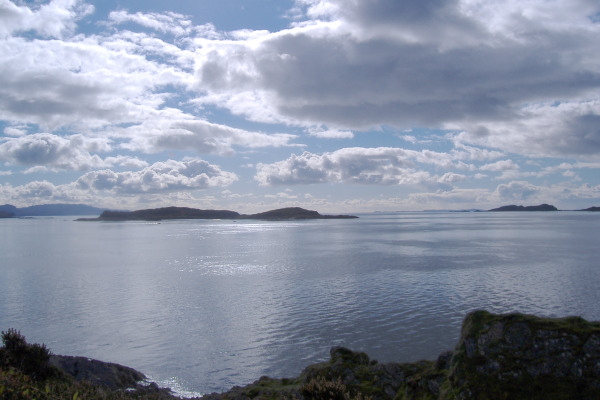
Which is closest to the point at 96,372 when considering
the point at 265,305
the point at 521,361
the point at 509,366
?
the point at 509,366

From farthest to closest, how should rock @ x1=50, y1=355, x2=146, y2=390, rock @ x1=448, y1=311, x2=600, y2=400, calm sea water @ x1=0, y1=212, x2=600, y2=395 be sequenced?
calm sea water @ x1=0, y1=212, x2=600, y2=395 → rock @ x1=50, y1=355, x2=146, y2=390 → rock @ x1=448, y1=311, x2=600, y2=400

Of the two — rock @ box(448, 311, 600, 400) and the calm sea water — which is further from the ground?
rock @ box(448, 311, 600, 400)

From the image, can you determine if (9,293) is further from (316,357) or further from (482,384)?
(482,384)

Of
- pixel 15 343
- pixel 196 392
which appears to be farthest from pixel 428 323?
pixel 15 343

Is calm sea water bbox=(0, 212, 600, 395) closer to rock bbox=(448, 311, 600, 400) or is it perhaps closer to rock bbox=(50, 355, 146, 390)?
rock bbox=(50, 355, 146, 390)

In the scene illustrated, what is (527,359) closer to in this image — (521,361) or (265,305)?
(521,361)

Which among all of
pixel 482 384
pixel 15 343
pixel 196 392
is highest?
pixel 482 384

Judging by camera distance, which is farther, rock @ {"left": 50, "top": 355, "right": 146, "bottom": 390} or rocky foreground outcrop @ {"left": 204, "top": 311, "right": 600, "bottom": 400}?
rock @ {"left": 50, "top": 355, "right": 146, "bottom": 390}

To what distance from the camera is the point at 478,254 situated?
58.4 metres

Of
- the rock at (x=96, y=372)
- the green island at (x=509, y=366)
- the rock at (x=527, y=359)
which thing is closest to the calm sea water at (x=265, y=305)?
the rock at (x=96, y=372)

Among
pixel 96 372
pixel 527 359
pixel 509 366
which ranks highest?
pixel 527 359

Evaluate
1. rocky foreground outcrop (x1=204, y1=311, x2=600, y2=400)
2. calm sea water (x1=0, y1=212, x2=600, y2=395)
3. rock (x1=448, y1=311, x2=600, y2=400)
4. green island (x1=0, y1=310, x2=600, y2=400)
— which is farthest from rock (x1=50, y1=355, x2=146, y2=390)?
rock (x1=448, y1=311, x2=600, y2=400)

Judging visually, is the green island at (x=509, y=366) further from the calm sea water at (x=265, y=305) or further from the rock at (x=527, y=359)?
the calm sea water at (x=265, y=305)

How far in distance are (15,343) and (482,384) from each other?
13115 millimetres
